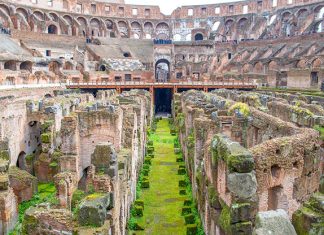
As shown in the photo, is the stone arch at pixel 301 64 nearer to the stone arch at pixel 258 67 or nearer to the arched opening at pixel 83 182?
the stone arch at pixel 258 67

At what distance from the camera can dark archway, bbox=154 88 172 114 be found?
5747 centimetres

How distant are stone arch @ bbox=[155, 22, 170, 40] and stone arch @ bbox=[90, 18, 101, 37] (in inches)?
543

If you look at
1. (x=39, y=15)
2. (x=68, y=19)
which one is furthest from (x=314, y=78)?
(x=39, y=15)

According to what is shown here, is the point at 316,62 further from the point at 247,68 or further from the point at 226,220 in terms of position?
the point at 226,220

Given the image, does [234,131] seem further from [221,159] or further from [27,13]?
[27,13]

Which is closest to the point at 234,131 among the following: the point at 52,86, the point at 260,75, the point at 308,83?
the point at 308,83

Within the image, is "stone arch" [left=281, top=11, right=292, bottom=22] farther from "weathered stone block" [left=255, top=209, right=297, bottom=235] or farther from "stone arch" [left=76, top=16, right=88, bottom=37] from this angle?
"weathered stone block" [left=255, top=209, right=297, bottom=235]

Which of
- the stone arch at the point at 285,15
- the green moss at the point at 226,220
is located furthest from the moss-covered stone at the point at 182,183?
the stone arch at the point at 285,15

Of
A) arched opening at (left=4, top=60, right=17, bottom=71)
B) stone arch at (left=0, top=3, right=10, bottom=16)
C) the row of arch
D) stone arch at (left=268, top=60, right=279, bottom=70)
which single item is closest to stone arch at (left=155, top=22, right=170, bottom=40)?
the row of arch

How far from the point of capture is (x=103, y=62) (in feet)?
206

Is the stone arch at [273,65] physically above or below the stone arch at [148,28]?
below

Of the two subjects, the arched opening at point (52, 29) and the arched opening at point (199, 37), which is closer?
the arched opening at point (52, 29)

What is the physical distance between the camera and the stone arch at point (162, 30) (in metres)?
85.4

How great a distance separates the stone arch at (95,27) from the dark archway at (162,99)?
93.9 ft
